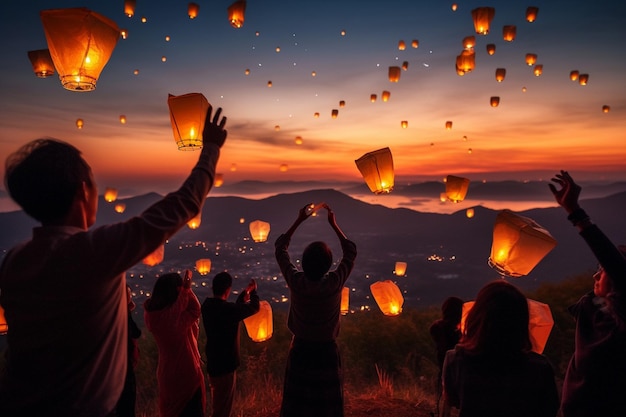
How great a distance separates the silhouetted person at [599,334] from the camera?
1.88 m

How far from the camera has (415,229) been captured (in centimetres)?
7756

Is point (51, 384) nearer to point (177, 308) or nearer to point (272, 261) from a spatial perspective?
point (177, 308)

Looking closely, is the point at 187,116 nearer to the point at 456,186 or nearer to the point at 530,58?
the point at 456,186

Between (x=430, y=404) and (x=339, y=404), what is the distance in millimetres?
2969

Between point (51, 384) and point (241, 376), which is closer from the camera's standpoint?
point (51, 384)

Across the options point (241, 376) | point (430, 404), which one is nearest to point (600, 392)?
point (430, 404)

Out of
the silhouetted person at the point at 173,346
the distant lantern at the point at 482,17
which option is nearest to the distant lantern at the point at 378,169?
the silhouetted person at the point at 173,346

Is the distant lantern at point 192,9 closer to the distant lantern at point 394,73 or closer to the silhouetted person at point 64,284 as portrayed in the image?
the distant lantern at point 394,73

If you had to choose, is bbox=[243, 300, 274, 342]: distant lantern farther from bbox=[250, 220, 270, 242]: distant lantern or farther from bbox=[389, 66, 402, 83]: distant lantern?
bbox=[389, 66, 402, 83]: distant lantern

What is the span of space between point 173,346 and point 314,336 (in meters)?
1.32

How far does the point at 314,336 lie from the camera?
263 cm

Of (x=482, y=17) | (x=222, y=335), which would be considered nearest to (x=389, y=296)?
Answer: (x=222, y=335)

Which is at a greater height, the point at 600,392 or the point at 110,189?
the point at 110,189

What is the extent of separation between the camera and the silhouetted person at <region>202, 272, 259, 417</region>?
11.1 ft
